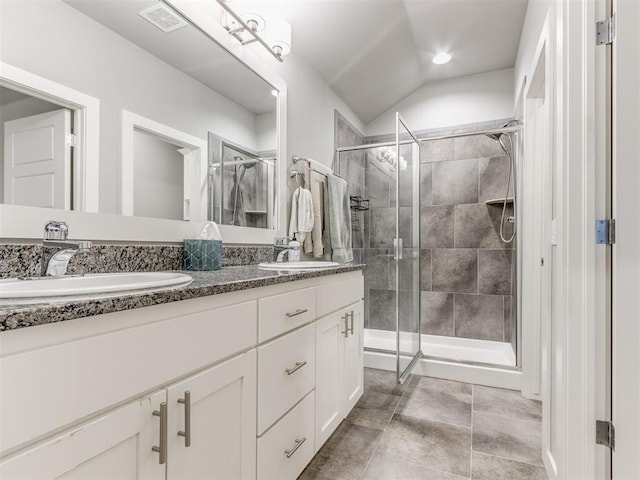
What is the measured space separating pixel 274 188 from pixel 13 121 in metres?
1.32

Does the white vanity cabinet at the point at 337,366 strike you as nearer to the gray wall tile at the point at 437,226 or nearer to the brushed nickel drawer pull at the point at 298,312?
the brushed nickel drawer pull at the point at 298,312

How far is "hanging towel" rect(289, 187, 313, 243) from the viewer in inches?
89.7

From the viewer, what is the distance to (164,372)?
771 mm

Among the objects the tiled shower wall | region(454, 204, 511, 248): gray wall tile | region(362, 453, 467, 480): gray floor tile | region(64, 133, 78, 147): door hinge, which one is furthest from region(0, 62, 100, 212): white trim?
region(454, 204, 511, 248): gray wall tile

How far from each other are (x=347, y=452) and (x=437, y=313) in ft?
6.50

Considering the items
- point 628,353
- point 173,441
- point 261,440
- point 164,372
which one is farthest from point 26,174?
point 628,353

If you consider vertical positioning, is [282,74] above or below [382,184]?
above

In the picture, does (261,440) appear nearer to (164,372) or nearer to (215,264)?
(164,372)

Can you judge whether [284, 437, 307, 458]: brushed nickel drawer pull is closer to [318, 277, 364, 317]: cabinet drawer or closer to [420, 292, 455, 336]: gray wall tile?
[318, 277, 364, 317]: cabinet drawer

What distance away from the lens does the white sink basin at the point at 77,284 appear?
2.08 feet

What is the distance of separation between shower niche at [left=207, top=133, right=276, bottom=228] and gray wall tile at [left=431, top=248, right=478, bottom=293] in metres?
1.90

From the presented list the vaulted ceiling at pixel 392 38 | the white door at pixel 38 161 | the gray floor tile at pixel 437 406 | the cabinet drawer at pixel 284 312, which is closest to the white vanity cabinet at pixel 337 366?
the cabinet drawer at pixel 284 312

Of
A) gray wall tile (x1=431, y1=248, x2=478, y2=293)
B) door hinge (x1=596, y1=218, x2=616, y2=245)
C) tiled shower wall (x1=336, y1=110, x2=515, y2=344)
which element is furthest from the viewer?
gray wall tile (x1=431, y1=248, x2=478, y2=293)

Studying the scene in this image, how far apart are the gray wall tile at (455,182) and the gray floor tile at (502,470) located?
2.21 metres
